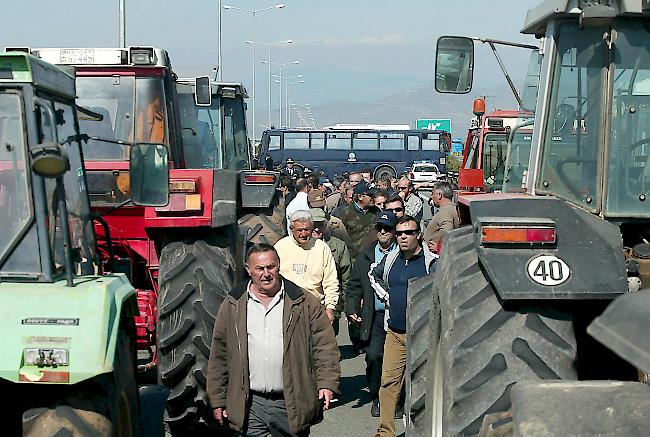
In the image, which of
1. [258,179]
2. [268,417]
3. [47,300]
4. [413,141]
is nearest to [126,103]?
[258,179]

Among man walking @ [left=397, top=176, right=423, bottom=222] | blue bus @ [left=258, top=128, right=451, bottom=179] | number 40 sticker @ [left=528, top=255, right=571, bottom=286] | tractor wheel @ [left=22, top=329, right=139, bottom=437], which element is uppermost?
number 40 sticker @ [left=528, top=255, right=571, bottom=286]

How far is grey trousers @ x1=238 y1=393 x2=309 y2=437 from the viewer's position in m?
6.30

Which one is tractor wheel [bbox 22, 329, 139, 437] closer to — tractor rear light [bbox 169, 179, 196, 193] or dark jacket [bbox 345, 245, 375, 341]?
tractor rear light [bbox 169, 179, 196, 193]

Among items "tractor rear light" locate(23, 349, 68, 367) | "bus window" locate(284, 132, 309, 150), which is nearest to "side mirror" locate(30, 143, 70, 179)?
"tractor rear light" locate(23, 349, 68, 367)

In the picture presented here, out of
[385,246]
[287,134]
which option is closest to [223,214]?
[385,246]

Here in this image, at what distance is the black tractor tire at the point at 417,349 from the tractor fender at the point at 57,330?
2222 millimetres

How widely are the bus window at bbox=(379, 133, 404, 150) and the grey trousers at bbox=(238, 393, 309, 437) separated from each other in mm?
49526

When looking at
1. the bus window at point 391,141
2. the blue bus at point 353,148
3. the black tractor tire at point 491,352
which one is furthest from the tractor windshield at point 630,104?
the bus window at point 391,141

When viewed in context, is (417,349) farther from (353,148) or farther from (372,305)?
(353,148)

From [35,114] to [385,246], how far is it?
204 inches

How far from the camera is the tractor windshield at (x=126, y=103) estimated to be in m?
8.85

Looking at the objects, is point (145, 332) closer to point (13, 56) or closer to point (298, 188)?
point (13, 56)

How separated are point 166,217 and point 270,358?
77.5 inches

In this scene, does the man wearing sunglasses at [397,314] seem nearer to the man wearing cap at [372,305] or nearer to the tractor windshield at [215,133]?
the man wearing cap at [372,305]
